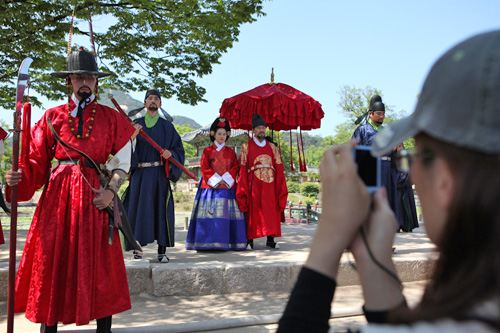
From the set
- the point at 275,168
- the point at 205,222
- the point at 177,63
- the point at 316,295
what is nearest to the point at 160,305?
the point at 205,222

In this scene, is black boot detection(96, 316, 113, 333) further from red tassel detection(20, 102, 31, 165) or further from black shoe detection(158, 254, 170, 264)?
black shoe detection(158, 254, 170, 264)

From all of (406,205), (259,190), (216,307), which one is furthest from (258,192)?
(406,205)

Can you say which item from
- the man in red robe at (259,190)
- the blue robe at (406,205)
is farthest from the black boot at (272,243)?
the blue robe at (406,205)

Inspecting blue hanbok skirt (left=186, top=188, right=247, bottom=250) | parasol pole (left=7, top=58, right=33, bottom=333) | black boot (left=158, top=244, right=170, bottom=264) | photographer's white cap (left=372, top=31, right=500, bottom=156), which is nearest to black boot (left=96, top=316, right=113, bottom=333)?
parasol pole (left=7, top=58, right=33, bottom=333)

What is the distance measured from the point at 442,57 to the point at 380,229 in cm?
31

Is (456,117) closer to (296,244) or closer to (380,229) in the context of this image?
(380,229)

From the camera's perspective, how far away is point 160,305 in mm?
4328

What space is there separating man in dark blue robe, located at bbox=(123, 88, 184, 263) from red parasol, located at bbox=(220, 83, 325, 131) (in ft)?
6.97

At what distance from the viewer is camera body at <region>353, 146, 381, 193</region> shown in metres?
0.78

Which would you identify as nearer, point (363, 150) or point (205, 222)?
point (363, 150)

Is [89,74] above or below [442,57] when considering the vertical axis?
above

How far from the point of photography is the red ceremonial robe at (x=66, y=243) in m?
2.86

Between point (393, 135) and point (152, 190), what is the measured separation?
Answer: 5.33 meters

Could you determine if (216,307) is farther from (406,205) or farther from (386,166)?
(406,205)
